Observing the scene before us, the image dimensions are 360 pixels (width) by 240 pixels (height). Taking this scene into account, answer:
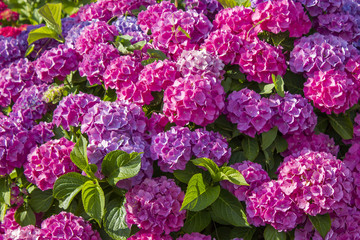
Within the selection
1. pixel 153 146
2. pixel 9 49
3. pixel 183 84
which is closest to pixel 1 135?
pixel 153 146

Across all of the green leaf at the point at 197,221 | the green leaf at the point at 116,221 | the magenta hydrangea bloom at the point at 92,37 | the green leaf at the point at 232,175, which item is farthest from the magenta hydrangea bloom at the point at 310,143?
the magenta hydrangea bloom at the point at 92,37

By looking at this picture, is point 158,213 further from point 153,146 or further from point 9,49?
point 9,49

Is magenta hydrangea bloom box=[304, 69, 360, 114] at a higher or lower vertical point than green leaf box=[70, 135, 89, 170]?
lower

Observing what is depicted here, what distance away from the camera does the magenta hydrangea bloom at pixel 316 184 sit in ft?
6.79

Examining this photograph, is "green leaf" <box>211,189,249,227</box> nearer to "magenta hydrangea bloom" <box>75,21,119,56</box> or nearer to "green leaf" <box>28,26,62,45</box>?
"magenta hydrangea bloom" <box>75,21,119,56</box>

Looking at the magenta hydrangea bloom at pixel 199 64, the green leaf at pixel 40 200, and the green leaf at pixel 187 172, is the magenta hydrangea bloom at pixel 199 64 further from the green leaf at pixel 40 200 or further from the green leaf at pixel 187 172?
the green leaf at pixel 40 200

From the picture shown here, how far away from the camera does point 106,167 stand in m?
2.10

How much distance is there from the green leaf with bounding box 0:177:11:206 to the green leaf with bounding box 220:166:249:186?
1.21 meters

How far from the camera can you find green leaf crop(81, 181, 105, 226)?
2.03m

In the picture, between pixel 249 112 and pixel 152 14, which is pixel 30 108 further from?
pixel 249 112

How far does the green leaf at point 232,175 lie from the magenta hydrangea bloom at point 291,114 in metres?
0.47

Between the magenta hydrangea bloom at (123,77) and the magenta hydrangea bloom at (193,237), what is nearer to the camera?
the magenta hydrangea bloom at (193,237)

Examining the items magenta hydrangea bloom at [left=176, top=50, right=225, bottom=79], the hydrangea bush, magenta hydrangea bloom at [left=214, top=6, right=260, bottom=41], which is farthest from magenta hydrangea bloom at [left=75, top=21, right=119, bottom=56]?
magenta hydrangea bloom at [left=214, top=6, right=260, bottom=41]

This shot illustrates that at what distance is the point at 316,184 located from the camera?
209cm
